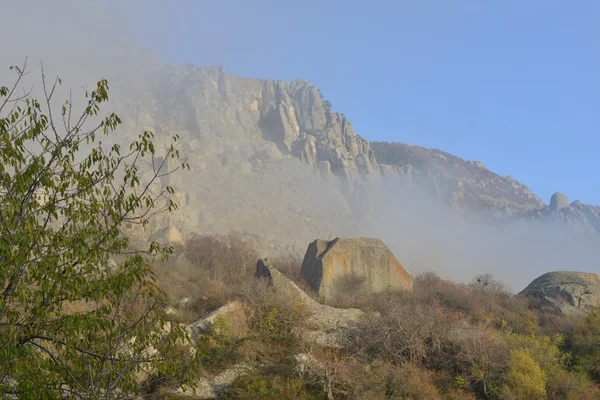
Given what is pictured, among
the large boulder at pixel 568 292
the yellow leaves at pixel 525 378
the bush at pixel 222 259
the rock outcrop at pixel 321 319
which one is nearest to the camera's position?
the yellow leaves at pixel 525 378

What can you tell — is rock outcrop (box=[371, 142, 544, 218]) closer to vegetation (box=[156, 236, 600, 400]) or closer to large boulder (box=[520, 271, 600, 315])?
large boulder (box=[520, 271, 600, 315])

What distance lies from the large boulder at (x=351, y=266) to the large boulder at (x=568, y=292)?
28.2 ft

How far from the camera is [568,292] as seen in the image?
1089 inches

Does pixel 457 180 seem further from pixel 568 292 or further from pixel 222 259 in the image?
pixel 222 259

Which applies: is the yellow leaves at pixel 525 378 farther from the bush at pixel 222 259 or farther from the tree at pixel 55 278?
the bush at pixel 222 259

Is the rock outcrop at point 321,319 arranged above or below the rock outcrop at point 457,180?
below

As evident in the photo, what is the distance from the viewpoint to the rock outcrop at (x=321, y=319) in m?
20.7

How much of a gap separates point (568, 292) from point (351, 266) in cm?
1369

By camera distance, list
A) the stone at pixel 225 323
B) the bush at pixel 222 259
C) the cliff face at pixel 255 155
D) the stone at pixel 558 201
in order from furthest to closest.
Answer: the stone at pixel 558 201 → the cliff face at pixel 255 155 → the bush at pixel 222 259 → the stone at pixel 225 323

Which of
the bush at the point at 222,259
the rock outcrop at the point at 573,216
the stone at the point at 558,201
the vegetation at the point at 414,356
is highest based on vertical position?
the stone at the point at 558,201

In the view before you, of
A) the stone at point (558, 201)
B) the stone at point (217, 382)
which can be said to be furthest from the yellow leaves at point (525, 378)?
the stone at point (558, 201)

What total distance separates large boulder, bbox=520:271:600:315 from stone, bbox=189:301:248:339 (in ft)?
62.2

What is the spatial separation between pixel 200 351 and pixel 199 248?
103 ft

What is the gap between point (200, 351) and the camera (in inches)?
233
